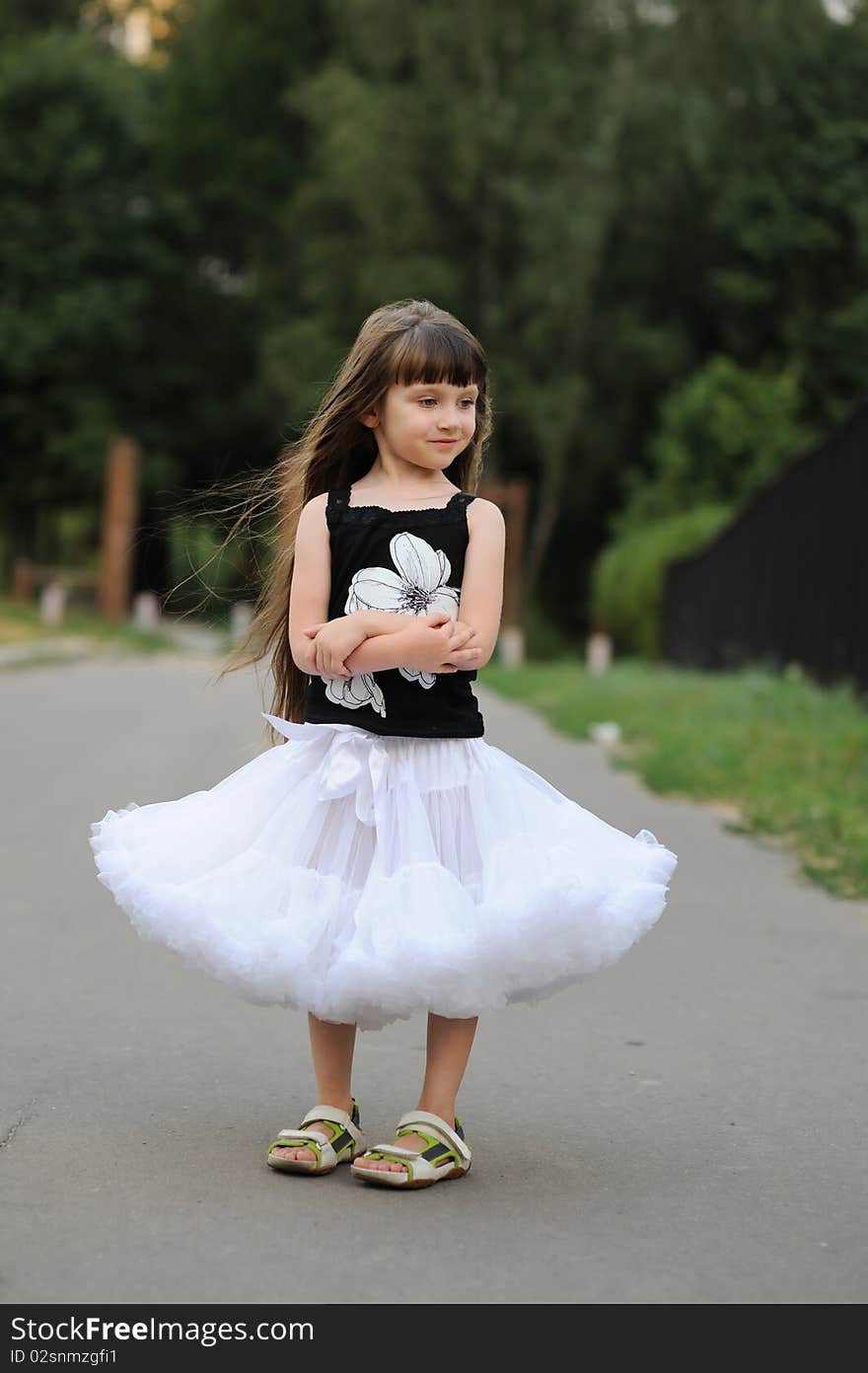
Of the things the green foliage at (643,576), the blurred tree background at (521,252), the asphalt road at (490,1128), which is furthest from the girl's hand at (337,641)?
the blurred tree background at (521,252)

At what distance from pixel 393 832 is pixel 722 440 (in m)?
34.1

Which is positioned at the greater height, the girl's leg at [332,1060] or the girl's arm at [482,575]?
the girl's arm at [482,575]

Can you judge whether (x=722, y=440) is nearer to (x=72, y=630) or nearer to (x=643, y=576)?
(x=643, y=576)

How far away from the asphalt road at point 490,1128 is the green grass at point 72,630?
21.6 metres

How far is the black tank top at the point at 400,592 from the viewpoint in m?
4.08

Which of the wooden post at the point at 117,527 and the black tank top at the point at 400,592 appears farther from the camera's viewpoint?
the wooden post at the point at 117,527

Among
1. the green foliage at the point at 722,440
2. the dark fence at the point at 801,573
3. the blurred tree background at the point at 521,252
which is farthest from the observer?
the blurred tree background at the point at 521,252

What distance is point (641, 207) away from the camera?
143ft

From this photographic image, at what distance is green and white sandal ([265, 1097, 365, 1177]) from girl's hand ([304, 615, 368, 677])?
2.96ft

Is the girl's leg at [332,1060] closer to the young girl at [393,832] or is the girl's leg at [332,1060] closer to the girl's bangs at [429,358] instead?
the young girl at [393,832]

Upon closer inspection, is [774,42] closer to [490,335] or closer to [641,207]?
[641,207]

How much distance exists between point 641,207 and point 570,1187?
136 ft

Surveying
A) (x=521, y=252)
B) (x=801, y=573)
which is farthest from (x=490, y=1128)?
(x=521, y=252)
